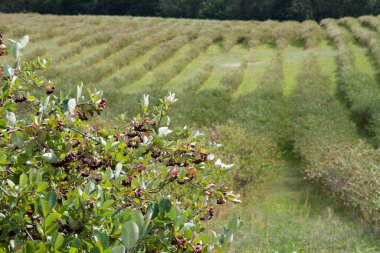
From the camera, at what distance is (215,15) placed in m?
65.6

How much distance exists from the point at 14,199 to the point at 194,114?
1787 cm

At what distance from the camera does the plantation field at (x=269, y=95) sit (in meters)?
12.7

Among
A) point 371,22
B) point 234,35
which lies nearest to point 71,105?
point 234,35

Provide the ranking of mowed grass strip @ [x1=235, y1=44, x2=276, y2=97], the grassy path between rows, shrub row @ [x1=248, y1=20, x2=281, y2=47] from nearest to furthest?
the grassy path between rows < mowed grass strip @ [x1=235, y1=44, x2=276, y2=97] < shrub row @ [x1=248, y1=20, x2=281, y2=47]

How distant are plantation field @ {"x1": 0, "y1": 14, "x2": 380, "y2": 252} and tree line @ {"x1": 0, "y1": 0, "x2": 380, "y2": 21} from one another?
Answer: 10067mm

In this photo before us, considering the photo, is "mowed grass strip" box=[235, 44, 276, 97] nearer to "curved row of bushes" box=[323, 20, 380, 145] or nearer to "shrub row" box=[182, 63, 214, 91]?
"shrub row" box=[182, 63, 214, 91]

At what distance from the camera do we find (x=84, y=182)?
3.95m

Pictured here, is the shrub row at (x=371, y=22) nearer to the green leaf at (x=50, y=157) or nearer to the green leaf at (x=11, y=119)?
the green leaf at (x=50, y=157)

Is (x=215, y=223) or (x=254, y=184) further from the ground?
(x=215, y=223)

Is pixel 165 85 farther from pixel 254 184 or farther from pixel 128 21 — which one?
pixel 128 21

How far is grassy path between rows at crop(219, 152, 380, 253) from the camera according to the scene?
1046 cm

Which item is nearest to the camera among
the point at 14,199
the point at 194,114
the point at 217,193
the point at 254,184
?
the point at 14,199

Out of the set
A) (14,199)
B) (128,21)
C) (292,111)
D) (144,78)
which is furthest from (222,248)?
(128,21)

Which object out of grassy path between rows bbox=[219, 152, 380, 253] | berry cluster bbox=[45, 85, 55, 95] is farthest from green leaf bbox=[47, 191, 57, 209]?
grassy path between rows bbox=[219, 152, 380, 253]
